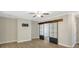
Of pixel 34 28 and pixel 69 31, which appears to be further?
pixel 34 28

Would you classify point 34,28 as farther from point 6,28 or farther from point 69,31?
point 69,31

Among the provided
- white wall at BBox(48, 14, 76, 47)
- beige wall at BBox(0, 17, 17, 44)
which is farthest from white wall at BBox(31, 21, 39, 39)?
white wall at BBox(48, 14, 76, 47)

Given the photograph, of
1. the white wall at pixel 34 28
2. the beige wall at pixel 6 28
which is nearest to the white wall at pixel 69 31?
the white wall at pixel 34 28

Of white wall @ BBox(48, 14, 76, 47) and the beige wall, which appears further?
the beige wall

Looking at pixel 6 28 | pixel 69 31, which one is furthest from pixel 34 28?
pixel 69 31

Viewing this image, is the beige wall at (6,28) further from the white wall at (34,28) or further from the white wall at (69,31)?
the white wall at (69,31)

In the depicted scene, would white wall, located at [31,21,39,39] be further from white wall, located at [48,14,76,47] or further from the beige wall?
white wall, located at [48,14,76,47]
